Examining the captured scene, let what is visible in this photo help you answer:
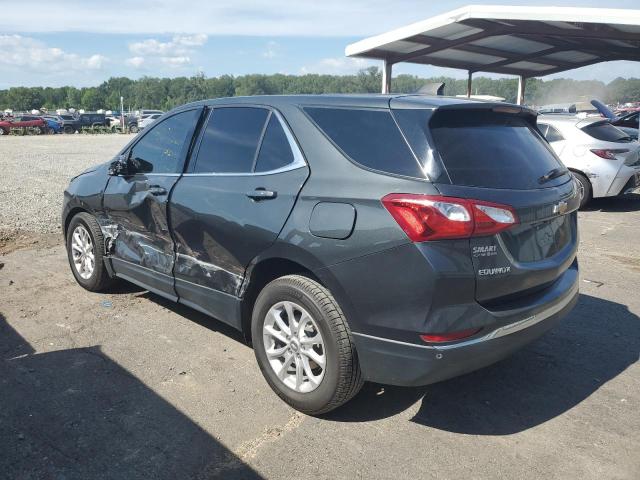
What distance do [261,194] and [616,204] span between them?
972 cm

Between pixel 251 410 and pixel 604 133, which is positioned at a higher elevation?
pixel 604 133

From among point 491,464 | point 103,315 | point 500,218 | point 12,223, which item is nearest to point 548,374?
point 491,464

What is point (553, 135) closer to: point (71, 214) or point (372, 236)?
point (71, 214)

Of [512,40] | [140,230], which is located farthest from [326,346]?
[512,40]

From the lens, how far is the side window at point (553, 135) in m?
10.1

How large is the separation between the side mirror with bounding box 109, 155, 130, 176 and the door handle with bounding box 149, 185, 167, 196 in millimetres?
417

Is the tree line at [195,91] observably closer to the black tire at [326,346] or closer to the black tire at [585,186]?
the black tire at [585,186]

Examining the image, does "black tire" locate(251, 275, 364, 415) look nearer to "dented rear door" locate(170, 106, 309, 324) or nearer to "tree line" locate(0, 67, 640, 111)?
"dented rear door" locate(170, 106, 309, 324)

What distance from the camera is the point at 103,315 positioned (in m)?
4.83

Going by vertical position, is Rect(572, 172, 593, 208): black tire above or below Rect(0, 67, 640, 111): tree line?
below

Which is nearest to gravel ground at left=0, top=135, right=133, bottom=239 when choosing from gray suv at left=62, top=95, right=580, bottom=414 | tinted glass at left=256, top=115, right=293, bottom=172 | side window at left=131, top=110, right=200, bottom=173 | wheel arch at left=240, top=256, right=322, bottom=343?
side window at left=131, top=110, right=200, bottom=173

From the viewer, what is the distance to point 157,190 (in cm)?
432

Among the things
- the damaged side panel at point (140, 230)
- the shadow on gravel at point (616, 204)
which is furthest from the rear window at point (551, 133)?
the damaged side panel at point (140, 230)

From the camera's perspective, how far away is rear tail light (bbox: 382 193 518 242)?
8.91 feet
